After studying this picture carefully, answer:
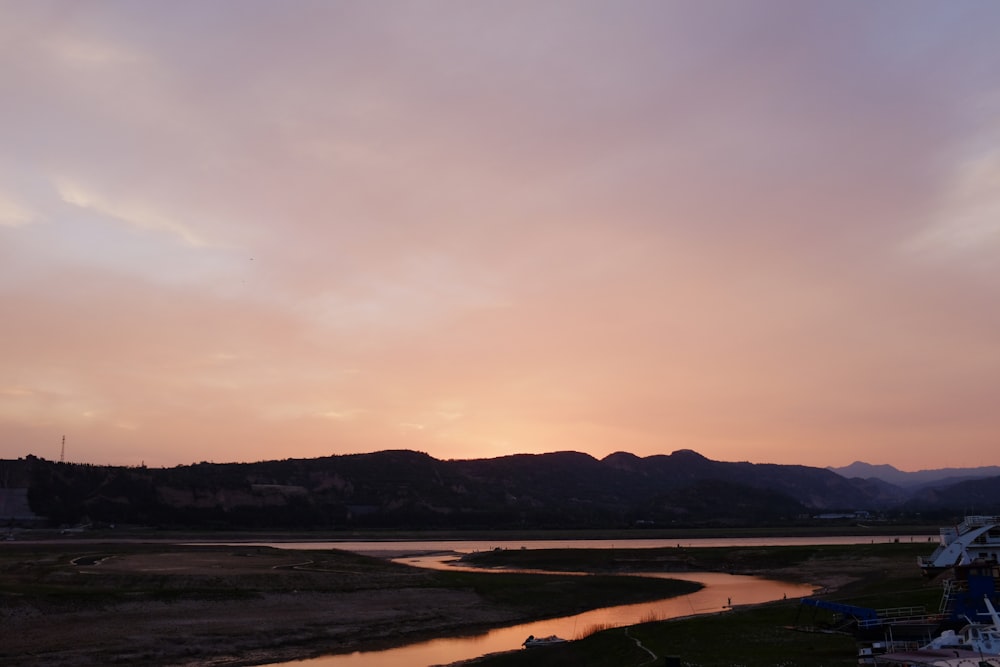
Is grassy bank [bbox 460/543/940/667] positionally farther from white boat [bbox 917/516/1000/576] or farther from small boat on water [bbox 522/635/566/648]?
white boat [bbox 917/516/1000/576]

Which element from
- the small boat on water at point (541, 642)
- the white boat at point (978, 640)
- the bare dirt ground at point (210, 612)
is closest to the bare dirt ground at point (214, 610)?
the bare dirt ground at point (210, 612)

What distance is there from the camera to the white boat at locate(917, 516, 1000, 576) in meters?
34.0

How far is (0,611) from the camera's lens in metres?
48.7

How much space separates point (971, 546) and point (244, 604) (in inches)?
1879

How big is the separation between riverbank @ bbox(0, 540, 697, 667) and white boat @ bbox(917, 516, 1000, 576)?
3238cm

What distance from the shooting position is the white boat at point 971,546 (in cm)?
3397

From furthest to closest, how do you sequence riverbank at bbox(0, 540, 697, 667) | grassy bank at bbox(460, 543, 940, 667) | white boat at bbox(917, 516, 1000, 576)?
riverbank at bbox(0, 540, 697, 667) < grassy bank at bbox(460, 543, 940, 667) < white boat at bbox(917, 516, 1000, 576)

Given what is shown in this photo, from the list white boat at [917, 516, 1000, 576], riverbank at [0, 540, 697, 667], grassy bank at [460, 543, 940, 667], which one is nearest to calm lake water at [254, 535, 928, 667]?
riverbank at [0, 540, 697, 667]

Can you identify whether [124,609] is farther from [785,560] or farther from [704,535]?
[704,535]

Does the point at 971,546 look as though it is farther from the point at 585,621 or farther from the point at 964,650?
the point at 585,621

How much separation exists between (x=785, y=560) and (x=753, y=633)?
217ft

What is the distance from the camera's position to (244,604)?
5897 cm

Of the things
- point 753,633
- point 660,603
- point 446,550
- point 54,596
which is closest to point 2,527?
point 446,550

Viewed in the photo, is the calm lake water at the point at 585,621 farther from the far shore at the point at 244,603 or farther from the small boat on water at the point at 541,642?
the far shore at the point at 244,603
